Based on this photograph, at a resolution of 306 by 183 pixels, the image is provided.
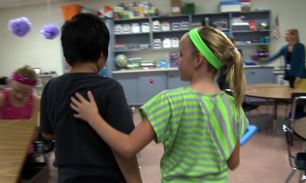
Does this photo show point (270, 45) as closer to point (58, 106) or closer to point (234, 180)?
point (234, 180)

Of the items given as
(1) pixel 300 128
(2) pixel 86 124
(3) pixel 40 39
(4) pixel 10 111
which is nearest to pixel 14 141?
(4) pixel 10 111

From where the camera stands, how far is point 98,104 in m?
0.96

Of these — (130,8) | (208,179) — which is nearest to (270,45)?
(130,8)

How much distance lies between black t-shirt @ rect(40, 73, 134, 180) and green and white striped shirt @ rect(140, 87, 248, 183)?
107 mm

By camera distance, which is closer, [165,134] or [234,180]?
[165,134]

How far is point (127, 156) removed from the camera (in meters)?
0.93

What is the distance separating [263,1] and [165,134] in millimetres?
6889

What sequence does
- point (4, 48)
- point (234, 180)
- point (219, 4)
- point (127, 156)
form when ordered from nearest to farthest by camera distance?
point (127, 156) < point (234, 180) < point (219, 4) < point (4, 48)

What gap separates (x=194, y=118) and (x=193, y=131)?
0.14 ft

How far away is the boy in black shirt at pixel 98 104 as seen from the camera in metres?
0.97

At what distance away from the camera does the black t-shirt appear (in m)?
0.97

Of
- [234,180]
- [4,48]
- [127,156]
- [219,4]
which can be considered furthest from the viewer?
[4,48]

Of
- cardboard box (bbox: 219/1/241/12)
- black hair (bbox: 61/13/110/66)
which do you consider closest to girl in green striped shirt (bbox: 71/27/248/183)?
black hair (bbox: 61/13/110/66)

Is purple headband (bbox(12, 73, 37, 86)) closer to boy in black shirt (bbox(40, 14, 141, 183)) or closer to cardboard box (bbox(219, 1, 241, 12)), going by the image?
boy in black shirt (bbox(40, 14, 141, 183))
